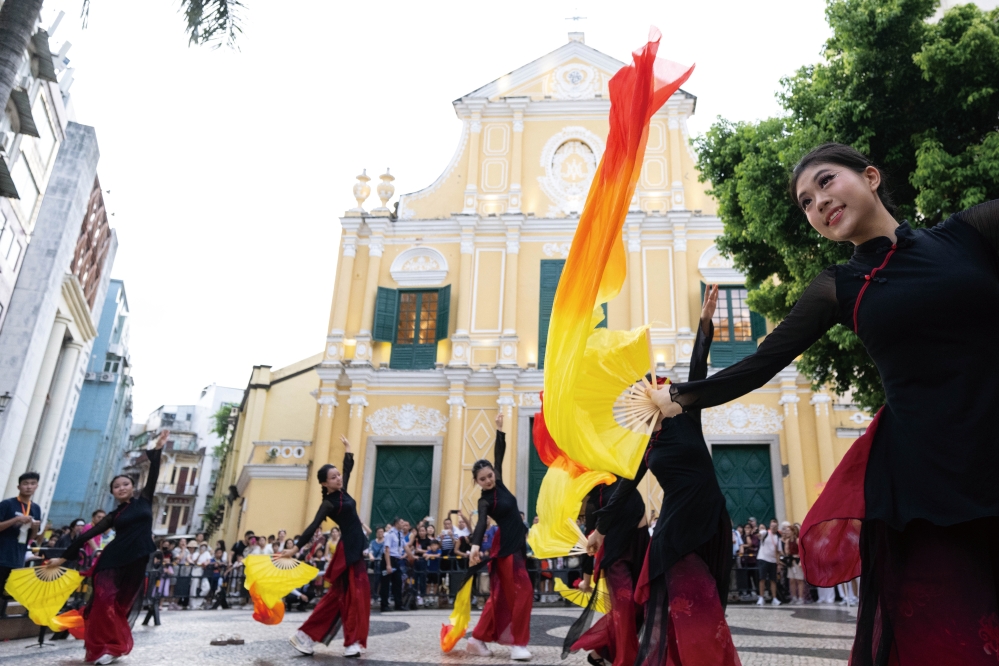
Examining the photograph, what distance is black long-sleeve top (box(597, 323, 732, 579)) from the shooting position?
3.63 metres

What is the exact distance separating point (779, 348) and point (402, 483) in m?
17.3

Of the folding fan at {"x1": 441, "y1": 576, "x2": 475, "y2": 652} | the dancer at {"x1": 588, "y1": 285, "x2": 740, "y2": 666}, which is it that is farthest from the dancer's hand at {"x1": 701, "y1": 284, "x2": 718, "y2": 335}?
the folding fan at {"x1": 441, "y1": 576, "x2": 475, "y2": 652}

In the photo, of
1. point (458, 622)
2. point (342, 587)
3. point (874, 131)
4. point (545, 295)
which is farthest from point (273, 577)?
point (545, 295)

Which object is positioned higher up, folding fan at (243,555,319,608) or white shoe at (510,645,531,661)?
folding fan at (243,555,319,608)

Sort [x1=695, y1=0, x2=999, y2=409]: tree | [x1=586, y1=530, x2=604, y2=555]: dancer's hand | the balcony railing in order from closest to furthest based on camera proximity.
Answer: [x1=586, y1=530, x2=604, y2=555]: dancer's hand → [x1=695, y1=0, x2=999, y2=409]: tree → the balcony railing

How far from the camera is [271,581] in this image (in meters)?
7.08

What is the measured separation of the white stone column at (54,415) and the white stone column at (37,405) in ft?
1.41

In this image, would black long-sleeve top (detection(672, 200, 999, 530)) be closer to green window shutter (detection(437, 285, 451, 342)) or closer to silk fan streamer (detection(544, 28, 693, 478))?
silk fan streamer (detection(544, 28, 693, 478))

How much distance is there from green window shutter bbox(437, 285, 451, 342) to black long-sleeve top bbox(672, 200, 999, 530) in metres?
18.1

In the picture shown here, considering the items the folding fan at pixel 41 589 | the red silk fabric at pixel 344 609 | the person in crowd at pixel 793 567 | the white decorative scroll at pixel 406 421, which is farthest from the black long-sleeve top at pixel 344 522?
the white decorative scroll at pixel 406 421

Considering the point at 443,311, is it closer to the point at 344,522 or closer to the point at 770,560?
the point at 770,560

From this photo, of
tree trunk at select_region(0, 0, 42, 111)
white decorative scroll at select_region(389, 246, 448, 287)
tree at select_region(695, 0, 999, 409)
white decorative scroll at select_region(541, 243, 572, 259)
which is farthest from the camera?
white decorative scroll at select_region(389, 246, 448, 287)

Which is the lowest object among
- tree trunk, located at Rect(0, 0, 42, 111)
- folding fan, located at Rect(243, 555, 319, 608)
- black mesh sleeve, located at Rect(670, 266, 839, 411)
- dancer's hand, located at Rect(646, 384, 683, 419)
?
folding fan, located at Rect(243, 555, 319, 608)

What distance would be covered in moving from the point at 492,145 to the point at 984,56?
15076 mm
